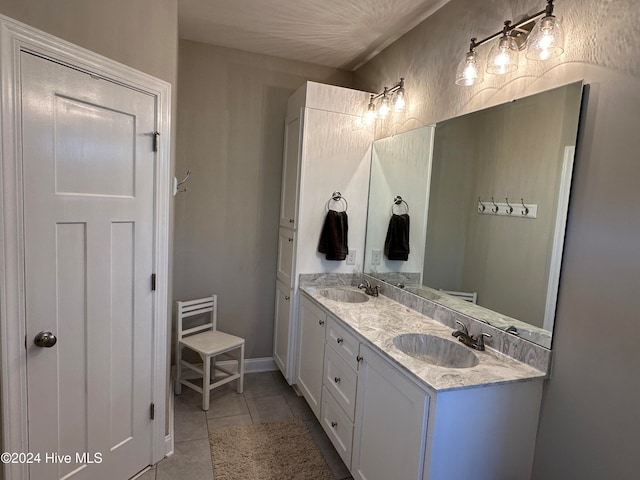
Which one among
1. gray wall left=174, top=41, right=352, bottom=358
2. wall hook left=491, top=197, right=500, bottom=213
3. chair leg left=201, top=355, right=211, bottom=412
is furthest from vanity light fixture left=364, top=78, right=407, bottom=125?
chair leg left=201, top=355, right=211, bottom=412

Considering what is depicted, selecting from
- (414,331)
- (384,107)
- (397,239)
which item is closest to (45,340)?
(414,331)

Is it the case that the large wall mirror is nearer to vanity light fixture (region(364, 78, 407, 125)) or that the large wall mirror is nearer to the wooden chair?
vanity light fixture (region(364, 78, 407, 125))

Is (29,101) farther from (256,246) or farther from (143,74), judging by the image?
(256,246)

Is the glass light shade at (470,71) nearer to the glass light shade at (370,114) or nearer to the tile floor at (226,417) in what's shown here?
the glass light shade at (370,114)

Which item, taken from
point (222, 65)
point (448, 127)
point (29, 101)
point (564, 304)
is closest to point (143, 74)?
point (29, 101)

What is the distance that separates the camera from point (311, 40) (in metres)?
2.71

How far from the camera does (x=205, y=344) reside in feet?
8.91

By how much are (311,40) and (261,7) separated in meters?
0.52

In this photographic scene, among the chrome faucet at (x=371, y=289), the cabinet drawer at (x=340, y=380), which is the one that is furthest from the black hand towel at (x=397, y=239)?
the cabinet drawer at (x=340, y=380)

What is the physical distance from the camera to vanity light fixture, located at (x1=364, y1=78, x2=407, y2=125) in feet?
8.00

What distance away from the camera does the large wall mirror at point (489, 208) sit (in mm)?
1486

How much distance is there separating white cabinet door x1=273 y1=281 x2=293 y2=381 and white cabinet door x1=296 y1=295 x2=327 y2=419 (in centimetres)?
15

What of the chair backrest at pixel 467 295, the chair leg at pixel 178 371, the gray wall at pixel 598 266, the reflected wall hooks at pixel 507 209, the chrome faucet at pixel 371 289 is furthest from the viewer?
the chair leg at pixel 178 371

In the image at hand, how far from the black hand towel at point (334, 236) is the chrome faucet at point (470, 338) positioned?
1.14 metres
